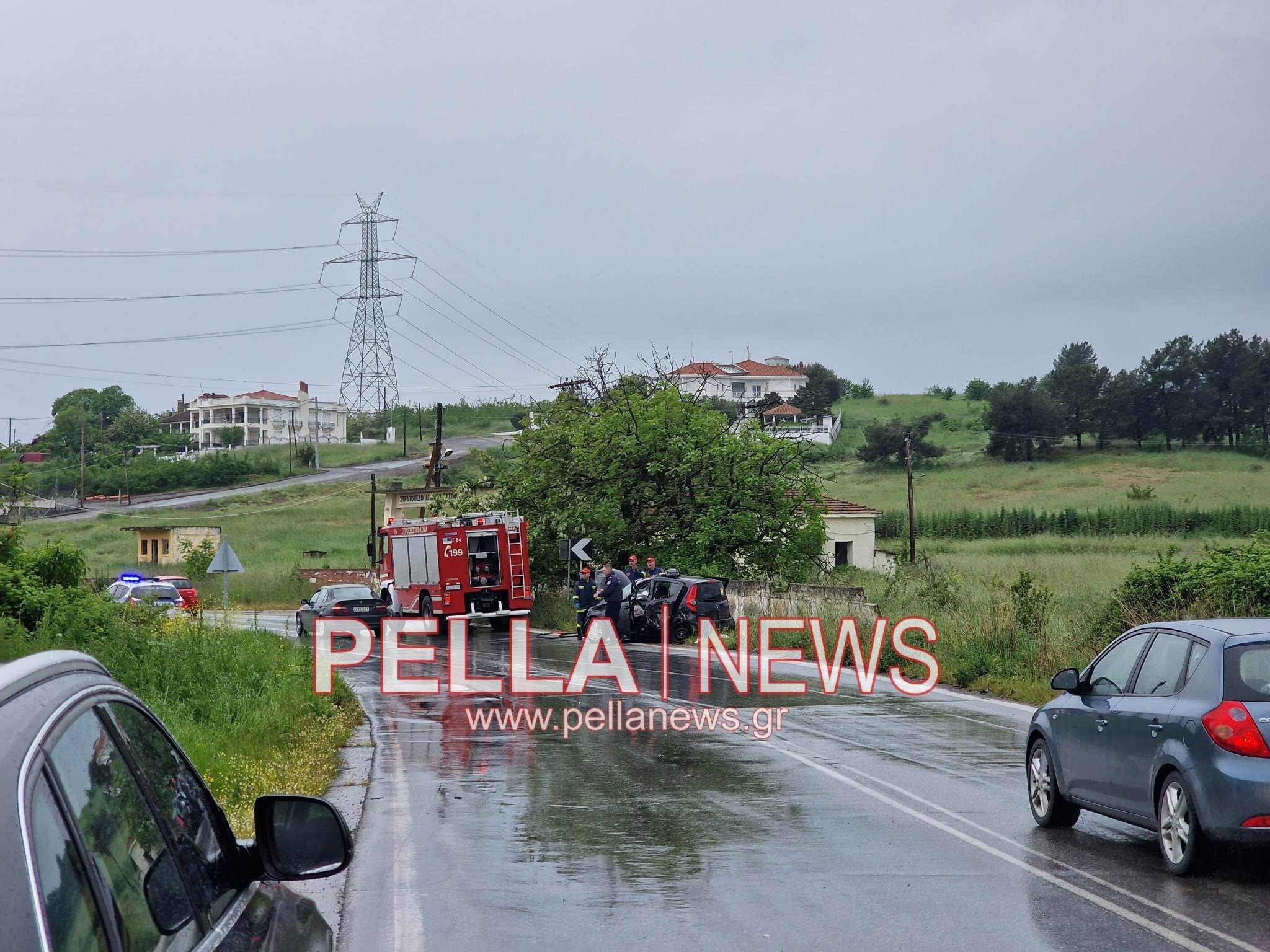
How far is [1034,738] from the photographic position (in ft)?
34.5

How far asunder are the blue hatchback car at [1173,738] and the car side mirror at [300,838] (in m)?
5.69

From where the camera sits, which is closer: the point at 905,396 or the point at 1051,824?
the point at 1051,824

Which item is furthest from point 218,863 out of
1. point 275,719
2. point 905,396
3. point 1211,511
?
point 905,396

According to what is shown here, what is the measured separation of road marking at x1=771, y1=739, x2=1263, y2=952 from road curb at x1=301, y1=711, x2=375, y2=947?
401 centimetres

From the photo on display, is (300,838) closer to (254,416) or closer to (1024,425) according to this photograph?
(1024,425)

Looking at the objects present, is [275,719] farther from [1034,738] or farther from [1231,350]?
[1231,350]

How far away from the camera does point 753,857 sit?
902 cm

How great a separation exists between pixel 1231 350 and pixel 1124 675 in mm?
106273

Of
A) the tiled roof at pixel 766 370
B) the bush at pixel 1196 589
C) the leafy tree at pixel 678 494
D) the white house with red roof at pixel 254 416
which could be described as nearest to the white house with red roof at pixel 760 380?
the tiled roof at pixel 766 370

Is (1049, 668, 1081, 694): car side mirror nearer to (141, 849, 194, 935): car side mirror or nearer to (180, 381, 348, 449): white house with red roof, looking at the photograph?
(141, 849, 194, 935): car side mirror

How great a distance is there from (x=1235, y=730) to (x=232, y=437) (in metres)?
152

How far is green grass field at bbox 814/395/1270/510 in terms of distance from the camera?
82500 millimetres

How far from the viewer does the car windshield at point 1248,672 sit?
8.02m
